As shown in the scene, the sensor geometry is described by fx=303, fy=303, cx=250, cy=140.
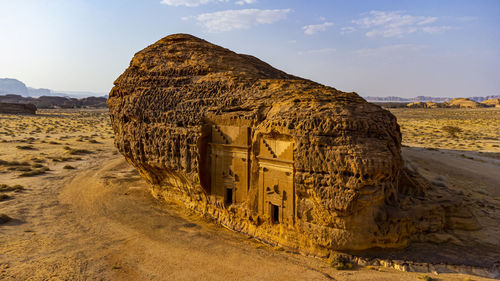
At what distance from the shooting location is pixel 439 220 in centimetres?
1082

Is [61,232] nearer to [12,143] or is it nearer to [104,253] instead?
[104,253]

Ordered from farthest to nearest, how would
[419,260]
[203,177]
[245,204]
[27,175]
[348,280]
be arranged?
[27,175] < [203,177] < [245,204] < [419,260] < [348,280]

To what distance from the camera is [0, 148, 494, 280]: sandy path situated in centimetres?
923

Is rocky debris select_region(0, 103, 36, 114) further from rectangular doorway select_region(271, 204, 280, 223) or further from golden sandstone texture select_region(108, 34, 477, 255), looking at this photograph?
rectangular doorway select_region(271, 204, 280, 223)

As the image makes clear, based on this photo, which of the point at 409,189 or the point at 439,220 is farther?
the point at 409,189

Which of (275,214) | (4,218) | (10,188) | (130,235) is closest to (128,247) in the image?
(130,235)

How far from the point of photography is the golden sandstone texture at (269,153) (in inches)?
369

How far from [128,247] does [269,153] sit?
622 cm

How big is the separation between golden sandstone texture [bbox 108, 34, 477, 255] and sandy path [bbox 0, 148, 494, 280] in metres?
0.89

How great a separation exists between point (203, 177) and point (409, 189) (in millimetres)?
8559

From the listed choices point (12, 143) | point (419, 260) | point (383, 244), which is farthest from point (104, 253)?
point (12, 143)

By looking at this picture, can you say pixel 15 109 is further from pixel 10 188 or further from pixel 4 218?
pixel 4 218

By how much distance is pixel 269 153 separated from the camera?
1084cm

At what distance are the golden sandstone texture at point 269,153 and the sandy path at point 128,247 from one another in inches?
35.2
